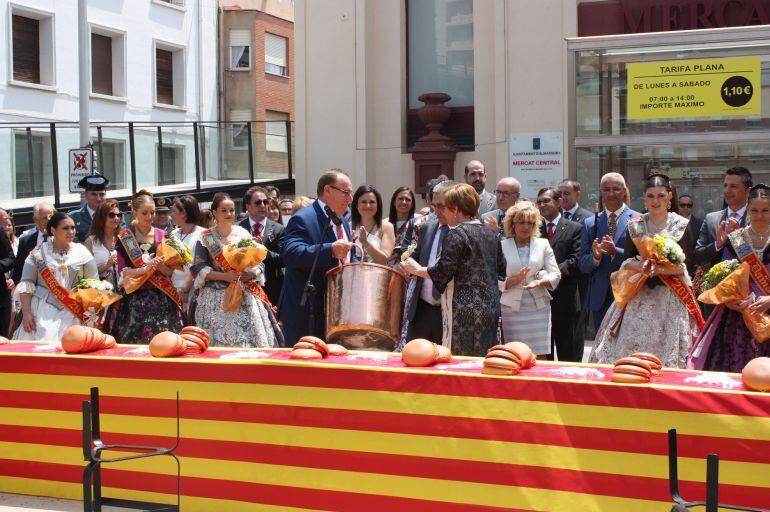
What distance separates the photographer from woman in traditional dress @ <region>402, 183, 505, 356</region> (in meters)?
6.81

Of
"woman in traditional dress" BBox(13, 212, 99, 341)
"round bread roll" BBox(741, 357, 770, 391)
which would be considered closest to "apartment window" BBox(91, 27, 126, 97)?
"woman in traditional dress" BBox(13, 212, 99, 341)

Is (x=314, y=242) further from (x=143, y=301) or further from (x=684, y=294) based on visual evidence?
(x=684, y=294)

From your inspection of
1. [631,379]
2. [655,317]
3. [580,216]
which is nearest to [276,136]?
[580,216]

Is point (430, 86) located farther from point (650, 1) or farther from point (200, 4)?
point (200, 4)

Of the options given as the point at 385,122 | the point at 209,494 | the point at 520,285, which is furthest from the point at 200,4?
the point at 209,494

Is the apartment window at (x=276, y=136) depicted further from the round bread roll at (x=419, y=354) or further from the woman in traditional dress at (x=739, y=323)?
the round bread roll at (x=419, y=354)

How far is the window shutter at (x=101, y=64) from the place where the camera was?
29.3 m

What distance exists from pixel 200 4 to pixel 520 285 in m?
27.7

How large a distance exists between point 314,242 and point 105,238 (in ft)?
8.69

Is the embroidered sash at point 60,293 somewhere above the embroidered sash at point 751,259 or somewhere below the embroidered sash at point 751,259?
below

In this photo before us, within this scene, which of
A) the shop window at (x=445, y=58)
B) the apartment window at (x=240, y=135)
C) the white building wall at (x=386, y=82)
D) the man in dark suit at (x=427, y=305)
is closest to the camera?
the man in dark suit at (x=427, y=305)

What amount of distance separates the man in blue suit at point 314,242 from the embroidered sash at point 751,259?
8.29ft

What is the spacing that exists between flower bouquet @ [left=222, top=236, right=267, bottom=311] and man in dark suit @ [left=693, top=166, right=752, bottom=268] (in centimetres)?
320

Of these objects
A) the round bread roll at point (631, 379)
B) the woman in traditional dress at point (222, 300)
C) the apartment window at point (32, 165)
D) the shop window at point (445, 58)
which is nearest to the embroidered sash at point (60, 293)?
the woman in traditional dress at point (222, 300)
